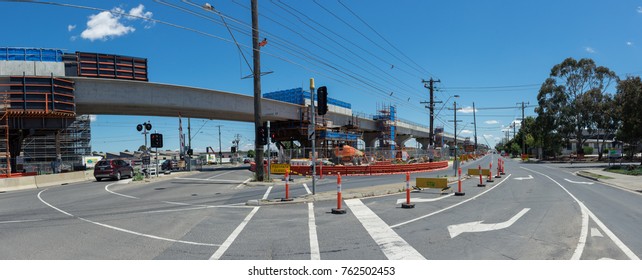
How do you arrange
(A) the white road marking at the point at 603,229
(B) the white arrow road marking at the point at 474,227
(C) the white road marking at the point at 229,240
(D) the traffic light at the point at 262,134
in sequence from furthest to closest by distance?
(D) the traffic light at the point at 262,134 < (B) the white arrow road marking at the point at 474,227 < (C) the white road marking at the point at 229,240 < (A) the white road marking at the point at 603,229

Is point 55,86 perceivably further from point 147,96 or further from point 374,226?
point 374,226

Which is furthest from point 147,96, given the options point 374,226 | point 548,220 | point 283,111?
point 548,220

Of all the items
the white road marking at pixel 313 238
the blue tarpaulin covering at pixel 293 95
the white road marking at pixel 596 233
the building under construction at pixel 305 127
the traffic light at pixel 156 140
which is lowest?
the white road marking at pixel 596 233

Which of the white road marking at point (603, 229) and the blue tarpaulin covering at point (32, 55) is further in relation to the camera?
the blue tarpaulin covering at point (32, 55)

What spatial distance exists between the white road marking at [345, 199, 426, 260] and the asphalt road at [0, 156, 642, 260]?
0.02 m

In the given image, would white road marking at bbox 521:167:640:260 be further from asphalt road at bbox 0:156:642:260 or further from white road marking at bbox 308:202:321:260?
white road marking at bbox 308:202:321:260

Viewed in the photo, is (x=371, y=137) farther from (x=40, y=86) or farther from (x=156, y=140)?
(x=40, y=86)

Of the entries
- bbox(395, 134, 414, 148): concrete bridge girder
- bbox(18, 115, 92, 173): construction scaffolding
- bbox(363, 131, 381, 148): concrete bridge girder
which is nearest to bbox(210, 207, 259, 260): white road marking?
bbox(18, 115, 92, 173): construction scaffolding

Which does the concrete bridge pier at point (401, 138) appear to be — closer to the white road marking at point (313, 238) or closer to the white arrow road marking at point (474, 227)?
the white road marking at point (313, 238)

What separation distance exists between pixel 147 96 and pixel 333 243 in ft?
98.8

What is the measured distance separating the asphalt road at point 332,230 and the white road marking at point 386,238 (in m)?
0.02

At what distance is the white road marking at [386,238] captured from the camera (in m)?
6.46

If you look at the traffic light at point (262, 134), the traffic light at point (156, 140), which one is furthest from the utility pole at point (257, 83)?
the traffic light at point (156, 140)

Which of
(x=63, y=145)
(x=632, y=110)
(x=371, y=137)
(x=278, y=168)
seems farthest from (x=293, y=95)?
(x=63, y=145)
